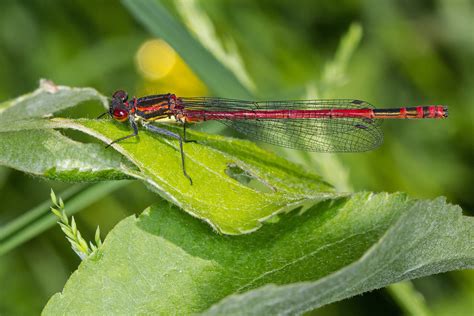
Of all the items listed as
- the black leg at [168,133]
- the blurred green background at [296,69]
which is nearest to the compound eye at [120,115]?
the black leg at [168,133]

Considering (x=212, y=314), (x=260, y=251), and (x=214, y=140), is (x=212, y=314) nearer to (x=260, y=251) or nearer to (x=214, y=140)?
(x=260, y=251)

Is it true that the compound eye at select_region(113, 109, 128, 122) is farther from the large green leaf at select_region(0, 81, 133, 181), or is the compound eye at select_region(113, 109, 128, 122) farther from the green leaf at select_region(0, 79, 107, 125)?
the green leaf at select_region(0, 79, 107, 125)

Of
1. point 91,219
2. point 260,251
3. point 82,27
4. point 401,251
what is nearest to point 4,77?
point 82,27

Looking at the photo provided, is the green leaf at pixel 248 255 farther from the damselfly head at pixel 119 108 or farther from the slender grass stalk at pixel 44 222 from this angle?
the damselfly head at pixel 119 108

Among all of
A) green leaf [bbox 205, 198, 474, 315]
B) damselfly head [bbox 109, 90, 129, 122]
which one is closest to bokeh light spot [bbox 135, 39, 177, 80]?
damselfly head [bbox 109, 90, 129, 122]

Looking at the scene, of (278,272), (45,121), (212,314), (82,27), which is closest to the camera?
(212,314)

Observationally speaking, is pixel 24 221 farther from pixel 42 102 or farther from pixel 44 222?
pixel 42 102
